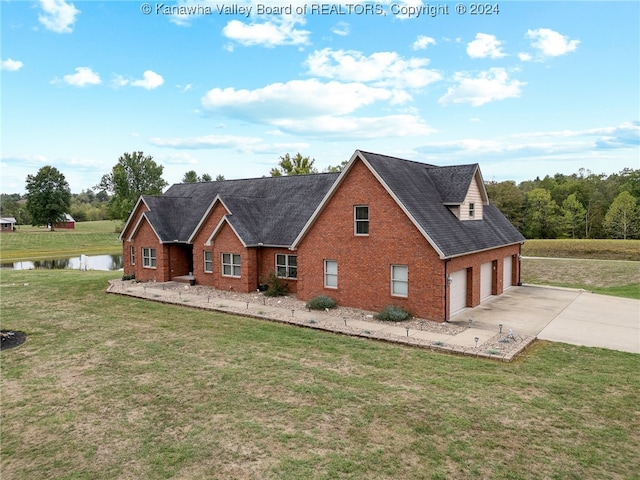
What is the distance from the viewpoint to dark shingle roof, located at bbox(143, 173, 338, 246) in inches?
958

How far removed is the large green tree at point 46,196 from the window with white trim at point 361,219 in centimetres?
9656

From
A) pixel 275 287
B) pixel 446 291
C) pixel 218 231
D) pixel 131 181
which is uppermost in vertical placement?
pixel 131 181

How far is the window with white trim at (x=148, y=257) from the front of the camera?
28641 mm

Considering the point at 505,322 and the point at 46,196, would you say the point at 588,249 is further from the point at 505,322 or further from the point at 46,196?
the point at 46,196

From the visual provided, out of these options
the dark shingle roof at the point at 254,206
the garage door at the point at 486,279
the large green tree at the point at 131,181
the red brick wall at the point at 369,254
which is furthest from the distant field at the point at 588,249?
the large green tree at the point at 131,181

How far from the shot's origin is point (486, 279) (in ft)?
72.6

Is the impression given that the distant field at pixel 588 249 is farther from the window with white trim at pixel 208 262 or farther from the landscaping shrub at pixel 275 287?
the window with white trim at pixel 208 262

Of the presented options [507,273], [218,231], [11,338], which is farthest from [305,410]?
[507,273]

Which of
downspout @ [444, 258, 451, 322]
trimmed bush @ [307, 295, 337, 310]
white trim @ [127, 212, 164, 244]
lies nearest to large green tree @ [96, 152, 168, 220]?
white trim @ [127, 212, 164, 244]

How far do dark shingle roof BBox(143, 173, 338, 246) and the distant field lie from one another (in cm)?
3067

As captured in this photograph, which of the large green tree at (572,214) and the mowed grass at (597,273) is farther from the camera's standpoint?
the large green tree at (572,214)

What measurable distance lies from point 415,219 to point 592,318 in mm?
8585

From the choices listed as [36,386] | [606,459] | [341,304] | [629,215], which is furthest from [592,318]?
[629,215]

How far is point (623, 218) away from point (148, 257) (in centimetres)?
5940
